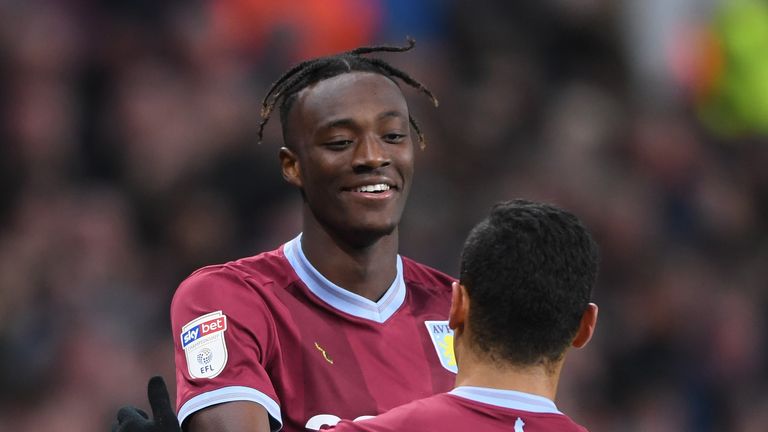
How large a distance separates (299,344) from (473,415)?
716mm

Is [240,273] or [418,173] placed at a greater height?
[240,273]

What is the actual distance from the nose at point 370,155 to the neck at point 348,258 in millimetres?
216

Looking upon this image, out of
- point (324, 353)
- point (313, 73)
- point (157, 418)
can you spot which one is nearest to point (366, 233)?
point (324, 353)

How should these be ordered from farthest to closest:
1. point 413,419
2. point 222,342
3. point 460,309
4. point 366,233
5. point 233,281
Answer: point 366,233 < point 233,281 < point 222,342 < point 460,309 < point 413,419

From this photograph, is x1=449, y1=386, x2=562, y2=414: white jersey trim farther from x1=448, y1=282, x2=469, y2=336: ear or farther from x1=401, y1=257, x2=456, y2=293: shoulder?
x1=401, y1=257, x2=456, y2=293: shoulder

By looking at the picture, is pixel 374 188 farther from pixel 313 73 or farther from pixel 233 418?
pixel 233 418

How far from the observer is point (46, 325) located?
6.50 meters

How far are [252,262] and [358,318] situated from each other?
304 millimetres

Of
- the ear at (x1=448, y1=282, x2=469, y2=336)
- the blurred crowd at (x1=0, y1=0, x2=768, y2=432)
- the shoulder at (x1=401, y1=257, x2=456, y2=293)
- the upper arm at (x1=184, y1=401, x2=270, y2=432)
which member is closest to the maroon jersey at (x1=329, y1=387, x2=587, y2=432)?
the ear at (x1=448, y1=282, x2=469, y2=336)

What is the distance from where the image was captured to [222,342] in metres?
3.42

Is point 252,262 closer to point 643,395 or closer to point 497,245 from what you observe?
point 497,245

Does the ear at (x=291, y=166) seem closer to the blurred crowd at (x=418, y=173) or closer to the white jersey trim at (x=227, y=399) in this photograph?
the white jersey trim at (x=227, y=399)

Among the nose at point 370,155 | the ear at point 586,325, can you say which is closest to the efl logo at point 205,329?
the nose at point 370,155

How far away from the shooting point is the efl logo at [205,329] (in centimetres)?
345
